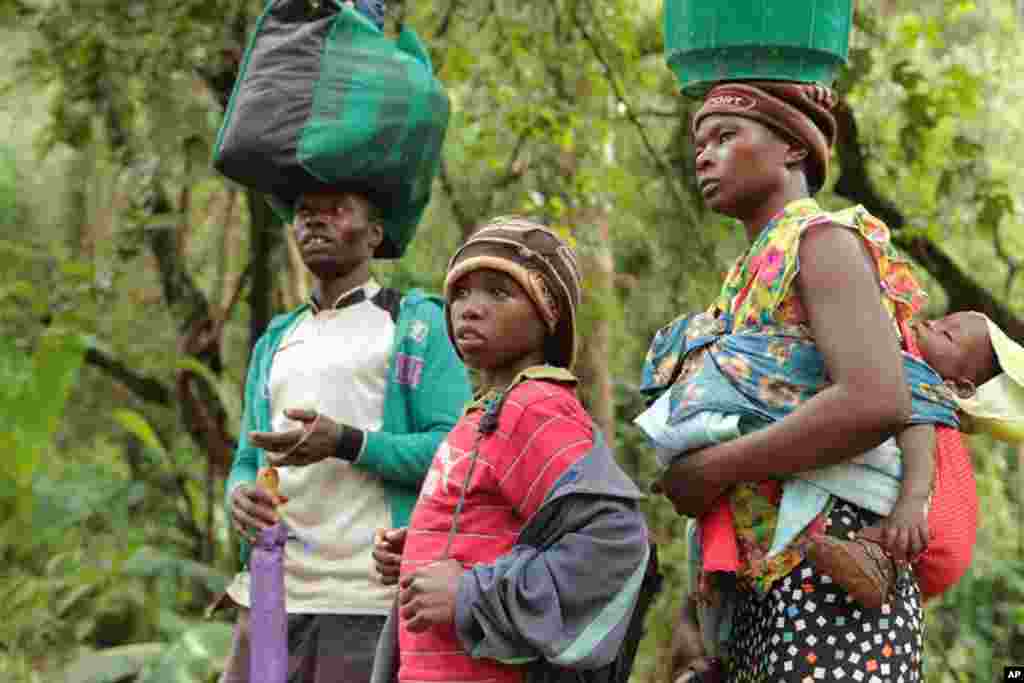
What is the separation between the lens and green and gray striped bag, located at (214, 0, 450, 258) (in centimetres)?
339

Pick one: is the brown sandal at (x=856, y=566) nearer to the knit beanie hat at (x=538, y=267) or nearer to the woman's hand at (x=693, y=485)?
the woman's hand at (x=693, y=485)

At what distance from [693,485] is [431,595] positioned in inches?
19.5

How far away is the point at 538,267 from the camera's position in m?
2.70

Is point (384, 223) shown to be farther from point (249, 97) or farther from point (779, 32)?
point (779, 32)

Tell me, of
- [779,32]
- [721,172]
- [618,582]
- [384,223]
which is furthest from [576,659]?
[384,223]

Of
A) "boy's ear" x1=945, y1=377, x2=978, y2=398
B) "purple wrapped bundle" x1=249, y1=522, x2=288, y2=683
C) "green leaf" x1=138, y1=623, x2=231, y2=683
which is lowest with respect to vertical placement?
"green leaf" x1=138, y1=623, x2=231, y2=683

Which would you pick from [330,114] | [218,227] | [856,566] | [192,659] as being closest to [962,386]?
[856,566]

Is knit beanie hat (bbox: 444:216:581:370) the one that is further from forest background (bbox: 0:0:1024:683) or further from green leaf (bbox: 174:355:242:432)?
green leaf (bbox: 174:355:242:432)

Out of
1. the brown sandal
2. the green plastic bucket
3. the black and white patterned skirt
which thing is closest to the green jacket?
the green plastic bucket

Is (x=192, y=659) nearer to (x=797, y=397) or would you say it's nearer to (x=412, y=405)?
(x=412, y=405)

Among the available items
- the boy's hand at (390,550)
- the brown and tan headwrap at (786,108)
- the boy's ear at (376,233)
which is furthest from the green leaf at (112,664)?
the brown and tan headwrap at (786,108)

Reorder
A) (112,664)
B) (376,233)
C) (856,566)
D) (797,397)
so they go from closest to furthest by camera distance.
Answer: (856,566) < (797,397) < (376,233) < (112,664)

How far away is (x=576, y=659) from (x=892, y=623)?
53 centimetres

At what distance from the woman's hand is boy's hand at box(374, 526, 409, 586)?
0.60m
